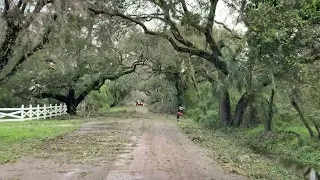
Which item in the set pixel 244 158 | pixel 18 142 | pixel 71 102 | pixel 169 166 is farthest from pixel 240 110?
pixel 71 102

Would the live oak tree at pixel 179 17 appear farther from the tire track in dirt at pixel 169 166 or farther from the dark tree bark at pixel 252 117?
the tire track in dirt at pixel 169 166

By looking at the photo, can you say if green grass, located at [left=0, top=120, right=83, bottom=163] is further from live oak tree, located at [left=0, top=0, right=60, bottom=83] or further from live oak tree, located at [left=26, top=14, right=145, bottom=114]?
live oak tree, located at [left=26, top=14, right=145, bottom=114]

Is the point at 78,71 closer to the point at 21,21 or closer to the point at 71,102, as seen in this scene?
the point at 71,102

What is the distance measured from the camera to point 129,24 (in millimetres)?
23484

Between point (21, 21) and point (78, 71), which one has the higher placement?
point (78, 71)

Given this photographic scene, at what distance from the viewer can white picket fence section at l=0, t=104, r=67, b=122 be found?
28.4m

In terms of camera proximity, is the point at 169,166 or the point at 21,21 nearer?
the point at 169,166

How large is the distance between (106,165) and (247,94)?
12.1 m

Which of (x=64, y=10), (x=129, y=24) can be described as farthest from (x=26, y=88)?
(x=64, y=10)

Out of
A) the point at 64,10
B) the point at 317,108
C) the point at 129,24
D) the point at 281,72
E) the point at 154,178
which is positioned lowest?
the point at 154,178

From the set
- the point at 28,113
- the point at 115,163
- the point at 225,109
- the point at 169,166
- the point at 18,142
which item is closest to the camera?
the point at 169,166

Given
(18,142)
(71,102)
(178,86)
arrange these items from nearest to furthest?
1. (18,142)
2. (71,102)
3. (178,86)

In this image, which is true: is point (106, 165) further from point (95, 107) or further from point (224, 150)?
point (95, 107)

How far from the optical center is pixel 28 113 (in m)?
29.8
